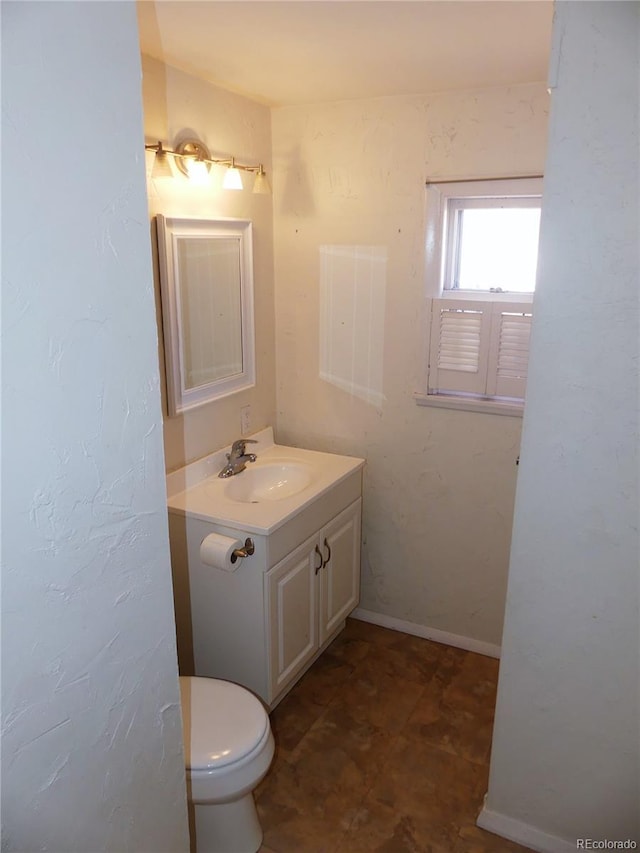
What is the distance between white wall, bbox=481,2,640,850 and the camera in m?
1.39

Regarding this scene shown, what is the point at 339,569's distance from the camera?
272cm

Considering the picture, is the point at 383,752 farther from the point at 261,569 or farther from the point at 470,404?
the point at 470,404

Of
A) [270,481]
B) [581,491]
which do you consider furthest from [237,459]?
[581,491]

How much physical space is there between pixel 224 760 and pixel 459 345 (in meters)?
1.70

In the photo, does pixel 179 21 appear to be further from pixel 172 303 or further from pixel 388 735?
pixel 388 735

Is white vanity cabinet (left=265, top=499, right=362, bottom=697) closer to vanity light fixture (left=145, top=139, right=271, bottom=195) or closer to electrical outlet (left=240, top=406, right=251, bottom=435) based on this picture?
electrical outlet (left=240, top=406, right=251, bottom=435)

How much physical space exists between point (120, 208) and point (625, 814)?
6.34ft

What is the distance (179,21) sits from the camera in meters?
1.69

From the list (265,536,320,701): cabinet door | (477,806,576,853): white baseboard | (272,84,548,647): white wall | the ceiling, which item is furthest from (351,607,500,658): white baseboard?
the ceiling

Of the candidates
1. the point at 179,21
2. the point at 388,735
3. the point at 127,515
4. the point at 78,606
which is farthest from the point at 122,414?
the point at 388,735

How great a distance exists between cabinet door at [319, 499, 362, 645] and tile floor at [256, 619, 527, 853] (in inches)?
8.4

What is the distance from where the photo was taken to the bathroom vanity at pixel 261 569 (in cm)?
221

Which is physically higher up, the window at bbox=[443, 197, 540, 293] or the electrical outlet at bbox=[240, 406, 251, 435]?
the window at bbox=[443, 197, 540, 293]

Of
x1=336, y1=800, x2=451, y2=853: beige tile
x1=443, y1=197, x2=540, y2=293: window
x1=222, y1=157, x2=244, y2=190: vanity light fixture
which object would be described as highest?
x1=222, y1=157, x2=244, y2=190: vanity light fixture
